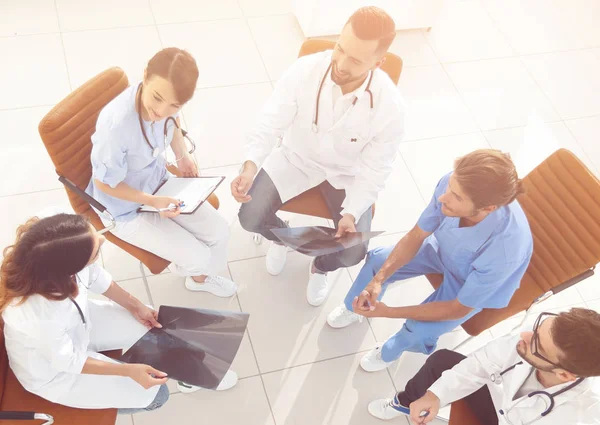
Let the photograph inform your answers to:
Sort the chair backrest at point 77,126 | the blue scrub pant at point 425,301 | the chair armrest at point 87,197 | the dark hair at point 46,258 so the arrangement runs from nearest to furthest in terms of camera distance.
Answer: the dark hair at point 46,258 → the chair backrest at point 77,126 → the chair armrest at point 87,197 → the blue scrub pant at point 425,301

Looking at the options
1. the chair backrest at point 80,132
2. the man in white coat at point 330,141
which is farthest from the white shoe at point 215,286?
the chair backrest at point 80,132

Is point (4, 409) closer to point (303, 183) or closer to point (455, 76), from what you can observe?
point (303, 183)

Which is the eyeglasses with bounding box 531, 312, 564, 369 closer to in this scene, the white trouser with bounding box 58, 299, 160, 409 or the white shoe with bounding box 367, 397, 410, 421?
the white shoe with bounding box 367, 397, 410, 421

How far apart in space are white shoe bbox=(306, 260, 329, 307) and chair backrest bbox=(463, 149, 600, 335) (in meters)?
0.72

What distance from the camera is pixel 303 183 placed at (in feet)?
8.37

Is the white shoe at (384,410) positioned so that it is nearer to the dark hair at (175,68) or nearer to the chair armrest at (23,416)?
the chair armrest at (23,416)

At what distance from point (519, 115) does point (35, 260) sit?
10.7 ft

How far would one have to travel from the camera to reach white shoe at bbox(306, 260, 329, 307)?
9.14 ft

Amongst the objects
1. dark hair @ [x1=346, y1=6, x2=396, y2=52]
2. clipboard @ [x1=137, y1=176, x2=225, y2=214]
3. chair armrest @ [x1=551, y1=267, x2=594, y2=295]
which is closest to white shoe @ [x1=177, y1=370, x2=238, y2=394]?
clipboard @ [x1=137, y1=176, x2=225, y2=214]

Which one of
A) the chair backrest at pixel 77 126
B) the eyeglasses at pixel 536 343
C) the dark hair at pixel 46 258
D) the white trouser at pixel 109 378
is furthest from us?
the chair backrest at pixel 77 126

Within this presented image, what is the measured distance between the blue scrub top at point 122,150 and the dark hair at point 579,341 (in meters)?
1.54

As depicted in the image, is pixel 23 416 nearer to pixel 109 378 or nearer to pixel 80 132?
pixel 109 378

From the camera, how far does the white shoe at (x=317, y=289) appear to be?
279 centimetres

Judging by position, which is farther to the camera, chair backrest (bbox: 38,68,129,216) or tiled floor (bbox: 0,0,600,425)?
tiled floor (bbox: 0,0,600,425)
